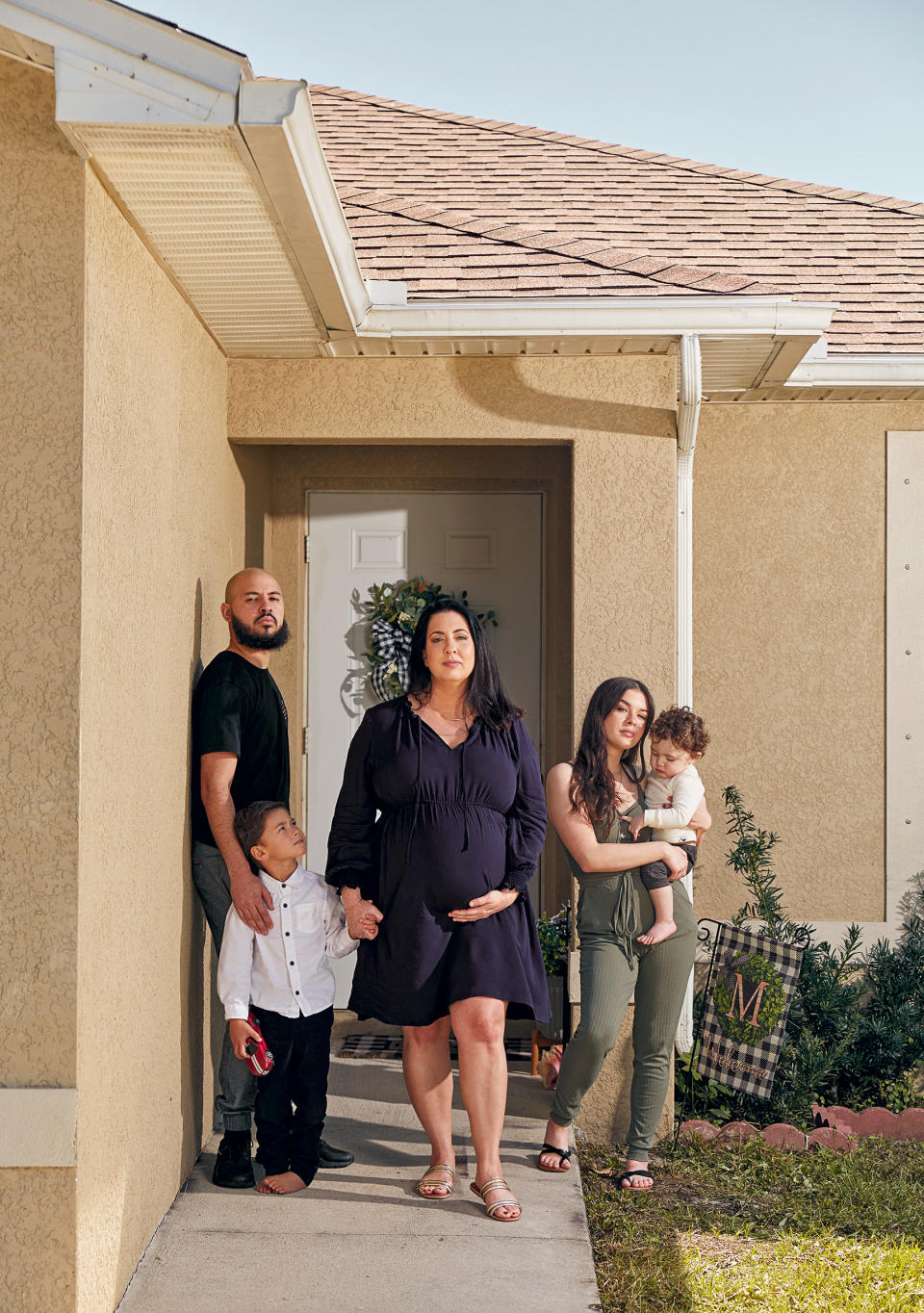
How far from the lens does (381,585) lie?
5852 millimetres

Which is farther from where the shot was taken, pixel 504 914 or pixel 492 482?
pixel 492 482

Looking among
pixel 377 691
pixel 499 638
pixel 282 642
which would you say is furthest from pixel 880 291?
pixel 282 642

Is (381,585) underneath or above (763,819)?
above

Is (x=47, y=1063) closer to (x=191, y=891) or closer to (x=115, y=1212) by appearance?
(x=115, y=1212)

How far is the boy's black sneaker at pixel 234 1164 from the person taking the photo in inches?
158

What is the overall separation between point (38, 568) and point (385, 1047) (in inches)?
132

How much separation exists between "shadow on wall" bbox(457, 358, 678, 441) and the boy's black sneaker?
2884mm

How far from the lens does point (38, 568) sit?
2996mm

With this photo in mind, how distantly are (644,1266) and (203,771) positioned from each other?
2093mm

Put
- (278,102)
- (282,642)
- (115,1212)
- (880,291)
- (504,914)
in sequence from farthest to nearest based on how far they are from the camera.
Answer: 1. (880,291)
2. (282,642)
3. (504,914)
4. (115,1212)
5. (278,102)

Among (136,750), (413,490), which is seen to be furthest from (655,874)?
(413,490)

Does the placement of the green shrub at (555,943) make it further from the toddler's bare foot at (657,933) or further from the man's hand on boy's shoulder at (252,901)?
the man's hand on boy's shoulder at (252,901)

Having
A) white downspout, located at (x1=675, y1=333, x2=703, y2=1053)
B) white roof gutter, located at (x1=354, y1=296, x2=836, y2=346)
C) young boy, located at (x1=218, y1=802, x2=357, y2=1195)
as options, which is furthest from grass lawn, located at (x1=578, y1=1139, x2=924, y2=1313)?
white roof gutter, located at (x1=354, y1=296, x2=836, y2=346)

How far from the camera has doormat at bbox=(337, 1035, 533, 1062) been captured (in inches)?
216
